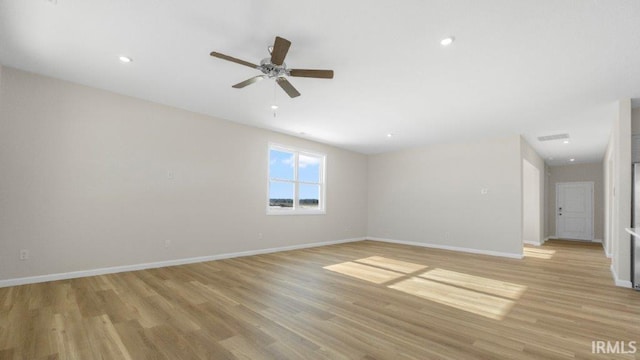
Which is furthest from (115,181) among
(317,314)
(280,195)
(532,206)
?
(532,206)

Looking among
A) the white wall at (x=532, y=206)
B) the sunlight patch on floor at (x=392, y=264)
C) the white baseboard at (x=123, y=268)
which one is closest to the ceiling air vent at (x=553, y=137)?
the white wall at (x=532, y=206)

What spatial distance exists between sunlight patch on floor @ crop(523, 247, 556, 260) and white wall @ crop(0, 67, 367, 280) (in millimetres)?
5762

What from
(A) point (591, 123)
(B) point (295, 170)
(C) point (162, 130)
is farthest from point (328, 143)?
(A) point (591, 123)

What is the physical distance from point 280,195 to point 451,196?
416cm

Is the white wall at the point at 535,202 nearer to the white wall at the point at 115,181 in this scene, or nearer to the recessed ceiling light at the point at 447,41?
the recessed ceiling light at the point at 447,41

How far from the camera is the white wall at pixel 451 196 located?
19.8ft

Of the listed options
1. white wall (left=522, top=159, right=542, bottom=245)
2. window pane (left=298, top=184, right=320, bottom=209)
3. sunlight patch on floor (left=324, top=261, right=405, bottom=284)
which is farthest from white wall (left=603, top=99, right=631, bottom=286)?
window pane (left=298, top=184, right=320, bottom=209)

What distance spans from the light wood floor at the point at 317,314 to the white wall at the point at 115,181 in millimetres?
531

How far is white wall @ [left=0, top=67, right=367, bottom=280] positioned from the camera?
3.50 metres

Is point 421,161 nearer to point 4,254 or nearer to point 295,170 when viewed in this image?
point 295,170

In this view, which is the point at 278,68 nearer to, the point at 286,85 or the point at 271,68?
the point at 271,68

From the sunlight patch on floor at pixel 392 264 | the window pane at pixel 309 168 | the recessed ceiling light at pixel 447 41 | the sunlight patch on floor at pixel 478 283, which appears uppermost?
the recessed ceiling light at pixel 447 41

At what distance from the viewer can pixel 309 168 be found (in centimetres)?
727

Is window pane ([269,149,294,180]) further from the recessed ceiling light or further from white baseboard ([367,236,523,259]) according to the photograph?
the recessed ceiling light
